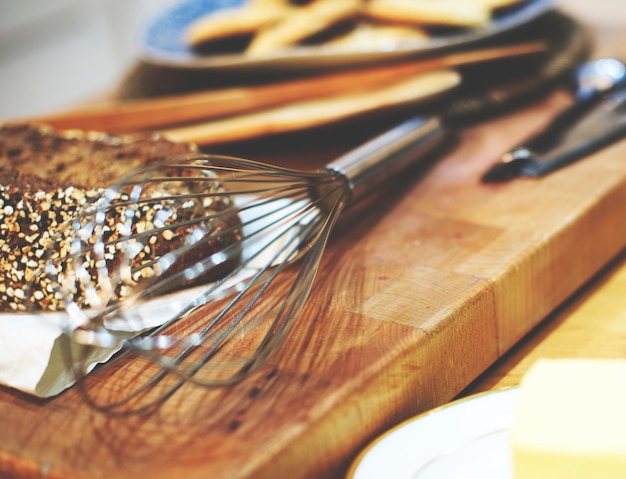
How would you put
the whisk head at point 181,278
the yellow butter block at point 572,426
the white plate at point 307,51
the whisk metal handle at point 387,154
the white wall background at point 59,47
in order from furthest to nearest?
the white wall background at point 59,47, the white plate at point 307,51, the whisk metal handle at point 387,154, the whisk head at point 181,278, the yellow butter block at point 572,426

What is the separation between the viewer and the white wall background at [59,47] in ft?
5.94

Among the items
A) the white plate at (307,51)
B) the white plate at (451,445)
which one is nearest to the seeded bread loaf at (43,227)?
the white plate at (451,445)

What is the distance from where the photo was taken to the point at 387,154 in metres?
0.58

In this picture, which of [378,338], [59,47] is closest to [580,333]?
[378,338]

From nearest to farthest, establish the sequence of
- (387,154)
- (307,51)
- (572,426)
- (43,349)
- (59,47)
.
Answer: (572,426)
(43,349)
(387,154)
(307,51)
(59,47)

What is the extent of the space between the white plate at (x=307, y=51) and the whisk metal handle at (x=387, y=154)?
0.37 ft

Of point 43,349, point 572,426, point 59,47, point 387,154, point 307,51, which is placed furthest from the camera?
point 59,47

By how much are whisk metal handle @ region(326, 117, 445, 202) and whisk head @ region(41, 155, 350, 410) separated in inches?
0.7

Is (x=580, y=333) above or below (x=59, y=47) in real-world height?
below

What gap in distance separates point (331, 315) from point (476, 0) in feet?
1.78

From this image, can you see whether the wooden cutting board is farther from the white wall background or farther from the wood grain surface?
the white wall background

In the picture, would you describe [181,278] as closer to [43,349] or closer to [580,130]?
[43,349]

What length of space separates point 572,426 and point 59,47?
1.92 m

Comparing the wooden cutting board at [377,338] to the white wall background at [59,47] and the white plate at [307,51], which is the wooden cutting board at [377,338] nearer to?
the white plate at [307,51]
